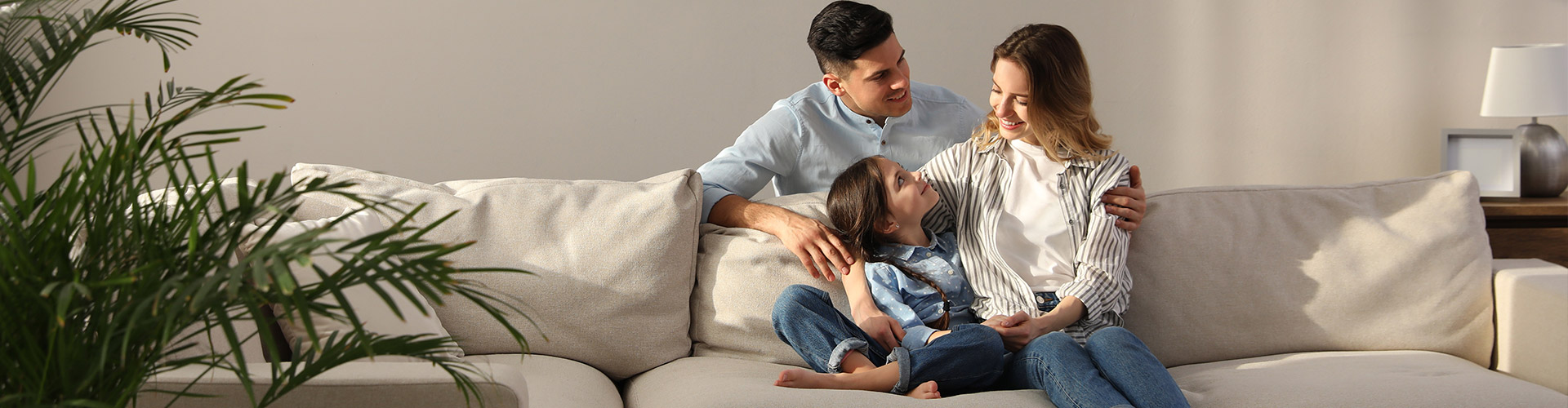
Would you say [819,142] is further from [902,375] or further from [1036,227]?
[902,375]

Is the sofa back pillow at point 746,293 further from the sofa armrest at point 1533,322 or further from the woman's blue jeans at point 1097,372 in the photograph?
the sofa armrest at point 1533,322

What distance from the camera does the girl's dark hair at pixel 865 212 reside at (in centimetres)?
180

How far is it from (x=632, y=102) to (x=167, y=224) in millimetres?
2068

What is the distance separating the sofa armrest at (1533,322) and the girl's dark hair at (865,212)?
0.97 meters

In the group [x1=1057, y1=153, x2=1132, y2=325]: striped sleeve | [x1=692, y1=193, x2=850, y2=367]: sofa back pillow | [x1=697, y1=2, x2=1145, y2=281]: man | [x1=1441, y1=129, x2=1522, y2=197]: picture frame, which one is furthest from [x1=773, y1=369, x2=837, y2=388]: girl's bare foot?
[x1=1441, y1=129, x2=1522, y2=197]: picture frame

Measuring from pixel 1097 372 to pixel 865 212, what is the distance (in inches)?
19.6

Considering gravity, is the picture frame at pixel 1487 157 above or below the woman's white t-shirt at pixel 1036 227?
below

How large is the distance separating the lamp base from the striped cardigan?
172 centimetres

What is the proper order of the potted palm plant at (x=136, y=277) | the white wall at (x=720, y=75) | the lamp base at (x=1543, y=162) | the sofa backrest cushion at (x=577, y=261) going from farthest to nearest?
1. the lamp base at (x=1543, y=162)
2. the white wall at (x=720, y=75)
3. the sofa backrest cushion at (x=577, y=261)
4. the potted palm plant at (x=136, y=277)

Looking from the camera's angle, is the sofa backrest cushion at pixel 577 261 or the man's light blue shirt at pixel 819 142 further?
the man's light blue shirt at pixel 819 142

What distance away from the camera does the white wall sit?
271 centimetres

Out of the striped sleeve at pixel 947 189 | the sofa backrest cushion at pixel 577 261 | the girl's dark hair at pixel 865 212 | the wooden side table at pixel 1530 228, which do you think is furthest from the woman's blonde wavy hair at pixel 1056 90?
the wooden side table at pixel 1530 228

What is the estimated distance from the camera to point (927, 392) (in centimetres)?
150

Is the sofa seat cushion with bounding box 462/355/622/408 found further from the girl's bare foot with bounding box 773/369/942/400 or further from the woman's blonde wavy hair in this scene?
the woman's blonde wavy hair
